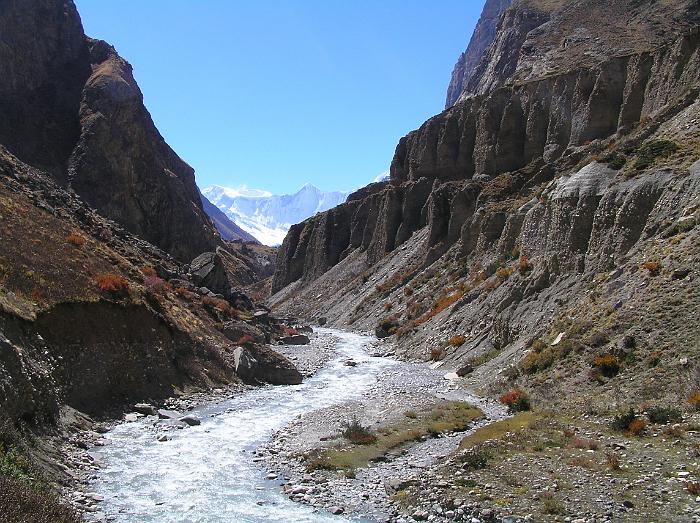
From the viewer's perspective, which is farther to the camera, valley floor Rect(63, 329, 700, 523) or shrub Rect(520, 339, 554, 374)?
shrub Rect(520, 339, 554, 374)

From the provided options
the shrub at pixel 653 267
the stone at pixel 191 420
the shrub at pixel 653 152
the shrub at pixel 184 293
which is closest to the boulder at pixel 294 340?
the shrub at pixel 184 293

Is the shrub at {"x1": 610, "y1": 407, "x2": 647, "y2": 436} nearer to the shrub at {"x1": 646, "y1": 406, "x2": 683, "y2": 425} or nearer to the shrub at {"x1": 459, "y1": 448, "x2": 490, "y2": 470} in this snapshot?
the shrub at {"x1": 646, "y1": 406, "x2": 683, "y2": 425}

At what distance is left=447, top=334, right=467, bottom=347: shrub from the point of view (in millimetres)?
41734

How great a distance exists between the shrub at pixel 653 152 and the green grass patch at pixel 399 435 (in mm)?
18761

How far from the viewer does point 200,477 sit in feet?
61.0

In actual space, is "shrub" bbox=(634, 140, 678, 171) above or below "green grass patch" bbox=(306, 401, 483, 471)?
above

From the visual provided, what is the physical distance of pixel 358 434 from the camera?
2212 centimetres

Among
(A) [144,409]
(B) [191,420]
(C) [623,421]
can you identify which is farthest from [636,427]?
(A) [144,409]

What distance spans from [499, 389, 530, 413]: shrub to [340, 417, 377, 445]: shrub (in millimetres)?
6791

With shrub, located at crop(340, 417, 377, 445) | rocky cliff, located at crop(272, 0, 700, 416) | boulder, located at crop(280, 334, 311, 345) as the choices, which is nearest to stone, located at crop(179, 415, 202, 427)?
shrub, located at crop(340, 417, 377, 445)

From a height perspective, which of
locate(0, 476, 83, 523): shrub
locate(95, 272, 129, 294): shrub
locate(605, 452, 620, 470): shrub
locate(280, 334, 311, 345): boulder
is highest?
locate(95, 272, 129, 294): shrub

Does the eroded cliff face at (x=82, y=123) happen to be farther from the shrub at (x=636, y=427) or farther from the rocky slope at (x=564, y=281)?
the shrub at (x=636, y=427)

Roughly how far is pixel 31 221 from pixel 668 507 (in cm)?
3065

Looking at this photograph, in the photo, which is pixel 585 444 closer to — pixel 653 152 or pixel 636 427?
pixel 636 427
